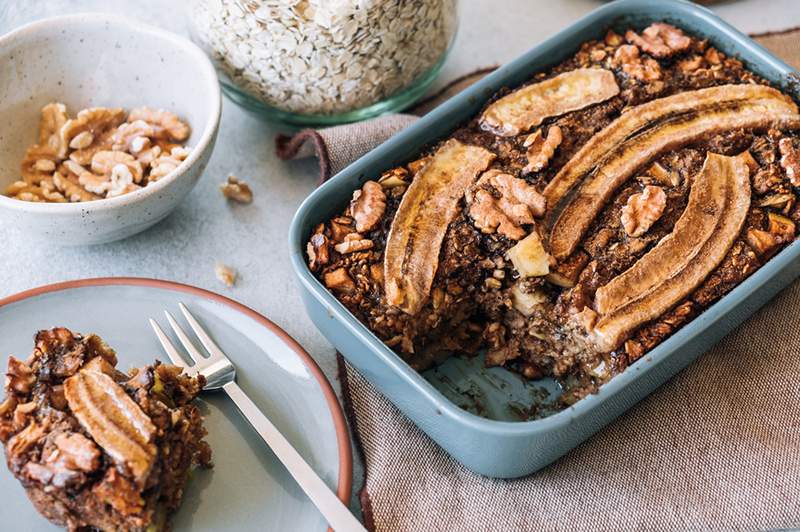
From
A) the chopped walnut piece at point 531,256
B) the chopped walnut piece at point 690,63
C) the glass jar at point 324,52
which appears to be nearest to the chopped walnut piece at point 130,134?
the glass jar at point 324,52

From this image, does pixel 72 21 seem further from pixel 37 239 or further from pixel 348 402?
pixel 348 402

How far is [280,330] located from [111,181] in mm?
554

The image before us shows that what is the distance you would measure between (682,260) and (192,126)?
117 centimetres

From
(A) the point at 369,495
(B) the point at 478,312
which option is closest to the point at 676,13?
(B) the point at 478,312

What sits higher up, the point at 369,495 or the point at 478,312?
the point at 478,312

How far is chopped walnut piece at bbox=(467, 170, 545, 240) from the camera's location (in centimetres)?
176

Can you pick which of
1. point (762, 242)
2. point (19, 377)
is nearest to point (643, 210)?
point (762, 242)

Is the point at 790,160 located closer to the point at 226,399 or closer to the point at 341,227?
the point at 341,227

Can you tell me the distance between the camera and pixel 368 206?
181cm

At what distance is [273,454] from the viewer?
68.6 inches

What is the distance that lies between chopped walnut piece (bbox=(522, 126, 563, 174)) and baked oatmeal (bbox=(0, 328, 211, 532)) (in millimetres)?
778

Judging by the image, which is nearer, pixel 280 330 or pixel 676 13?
pixel 280 330

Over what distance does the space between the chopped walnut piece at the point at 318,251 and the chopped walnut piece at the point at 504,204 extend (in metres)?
0.28

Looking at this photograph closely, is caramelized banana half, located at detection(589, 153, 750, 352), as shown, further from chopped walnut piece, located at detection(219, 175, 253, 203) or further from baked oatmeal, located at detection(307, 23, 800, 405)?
chopped walnut piece, located at detection(219, 175, 253, 203)
